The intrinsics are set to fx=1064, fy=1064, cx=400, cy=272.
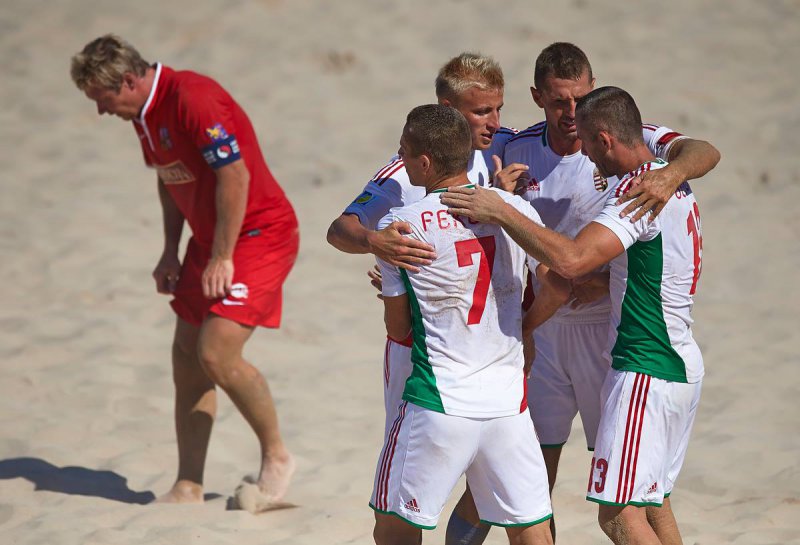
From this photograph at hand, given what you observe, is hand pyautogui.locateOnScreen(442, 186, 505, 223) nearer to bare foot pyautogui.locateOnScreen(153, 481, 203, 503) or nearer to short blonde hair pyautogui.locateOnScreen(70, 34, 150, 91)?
short blonde hair pyautogui.locateOnScreen(70, 34, 150, 91)

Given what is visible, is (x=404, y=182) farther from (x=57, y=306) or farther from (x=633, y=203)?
(x=57, y=306)

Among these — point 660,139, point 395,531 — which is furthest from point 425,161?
point 395,531

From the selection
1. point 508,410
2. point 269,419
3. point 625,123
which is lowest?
point 269,419

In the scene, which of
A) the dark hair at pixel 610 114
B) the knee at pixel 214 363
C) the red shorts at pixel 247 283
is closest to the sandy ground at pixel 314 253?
the knee at pixel 214 363

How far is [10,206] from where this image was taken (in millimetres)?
8758

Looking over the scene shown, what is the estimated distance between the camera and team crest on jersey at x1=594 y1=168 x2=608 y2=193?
384cm

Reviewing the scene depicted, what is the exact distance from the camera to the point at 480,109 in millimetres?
3732

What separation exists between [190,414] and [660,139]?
2.63 metres

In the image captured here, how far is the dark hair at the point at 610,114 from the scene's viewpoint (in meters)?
3.37

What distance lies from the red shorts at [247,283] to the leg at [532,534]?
2.02m

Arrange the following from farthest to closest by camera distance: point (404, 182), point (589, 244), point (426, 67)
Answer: point (426, 67) → point (404, 182) → point (589, 244)

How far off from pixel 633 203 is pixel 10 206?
6758 millimetres

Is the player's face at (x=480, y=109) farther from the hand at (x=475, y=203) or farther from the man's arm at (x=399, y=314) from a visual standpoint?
the man's arm at (x=399, y=314)

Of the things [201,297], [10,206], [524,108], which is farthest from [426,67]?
[201,297]
